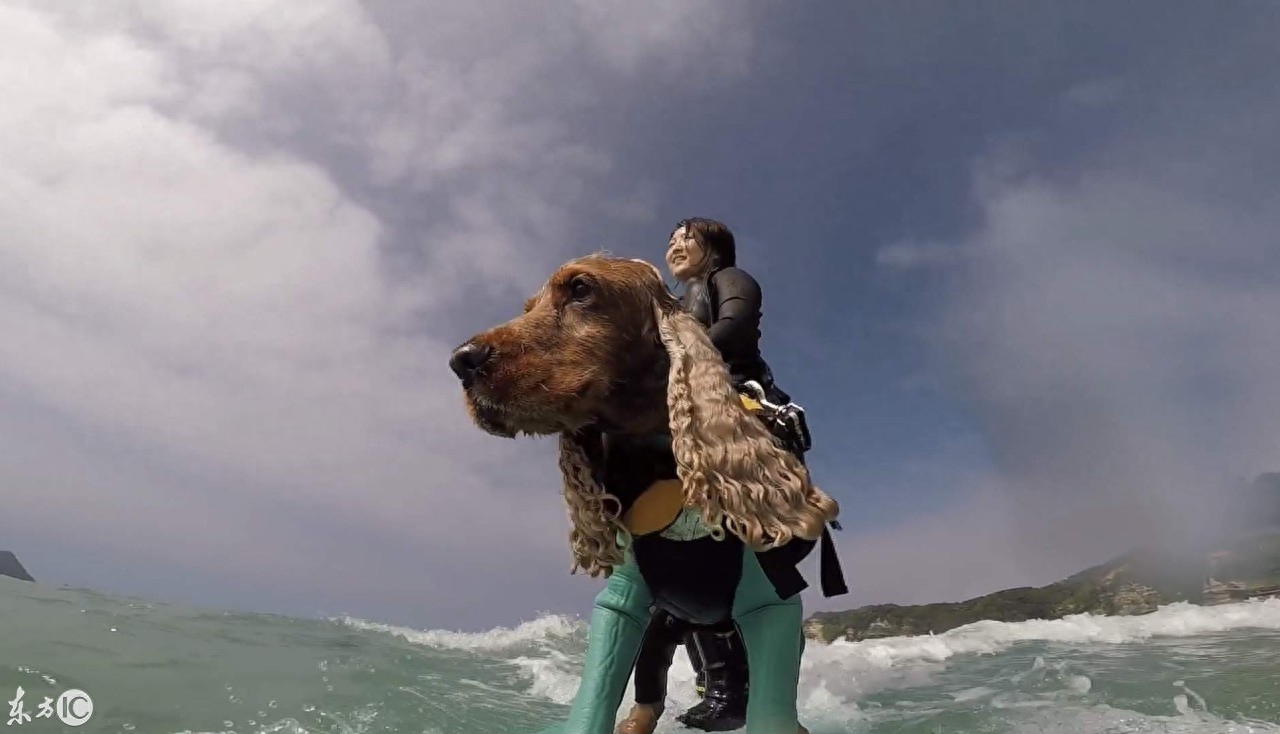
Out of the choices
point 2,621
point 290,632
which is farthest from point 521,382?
point 290,632

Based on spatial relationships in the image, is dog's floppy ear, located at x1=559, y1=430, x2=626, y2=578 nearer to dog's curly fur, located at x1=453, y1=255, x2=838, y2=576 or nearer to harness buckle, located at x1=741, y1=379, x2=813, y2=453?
dog's curly fur, located at x1=453, y1=255, x2=838, y2=576

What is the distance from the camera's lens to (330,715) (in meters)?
3.72

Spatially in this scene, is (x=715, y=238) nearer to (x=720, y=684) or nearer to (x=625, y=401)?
(x=625, y=401)

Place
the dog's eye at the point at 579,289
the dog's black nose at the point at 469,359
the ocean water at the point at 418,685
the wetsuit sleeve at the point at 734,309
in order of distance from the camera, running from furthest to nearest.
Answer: the ocean water at the point at 418,685
the wetsuit sleeve at the point at 734,309
the dog's eye at the point at 579,289
the dog's black nose at the point at 469,359

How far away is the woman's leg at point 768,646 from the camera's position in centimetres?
220

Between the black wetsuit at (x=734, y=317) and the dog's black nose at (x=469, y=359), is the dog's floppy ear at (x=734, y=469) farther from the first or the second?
the dog's black nose at (x=469, y=359)

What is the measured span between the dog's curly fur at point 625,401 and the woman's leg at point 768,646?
27cm

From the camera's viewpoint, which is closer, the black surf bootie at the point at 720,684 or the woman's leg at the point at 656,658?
the woman's leg at the point at 656,658

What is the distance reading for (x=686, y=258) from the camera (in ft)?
9.39

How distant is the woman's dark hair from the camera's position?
2.88 metres

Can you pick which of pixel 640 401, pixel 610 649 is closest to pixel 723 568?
pixel 610 649

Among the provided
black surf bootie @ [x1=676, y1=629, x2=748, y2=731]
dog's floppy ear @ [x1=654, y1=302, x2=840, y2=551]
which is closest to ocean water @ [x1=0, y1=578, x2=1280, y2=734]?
black surf bootie @ [x1=676, y1=629, x2=748, y2=731]

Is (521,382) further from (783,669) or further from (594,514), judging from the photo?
(783,669)

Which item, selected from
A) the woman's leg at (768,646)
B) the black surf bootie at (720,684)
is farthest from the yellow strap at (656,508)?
the black surf bootie at (720,684)
